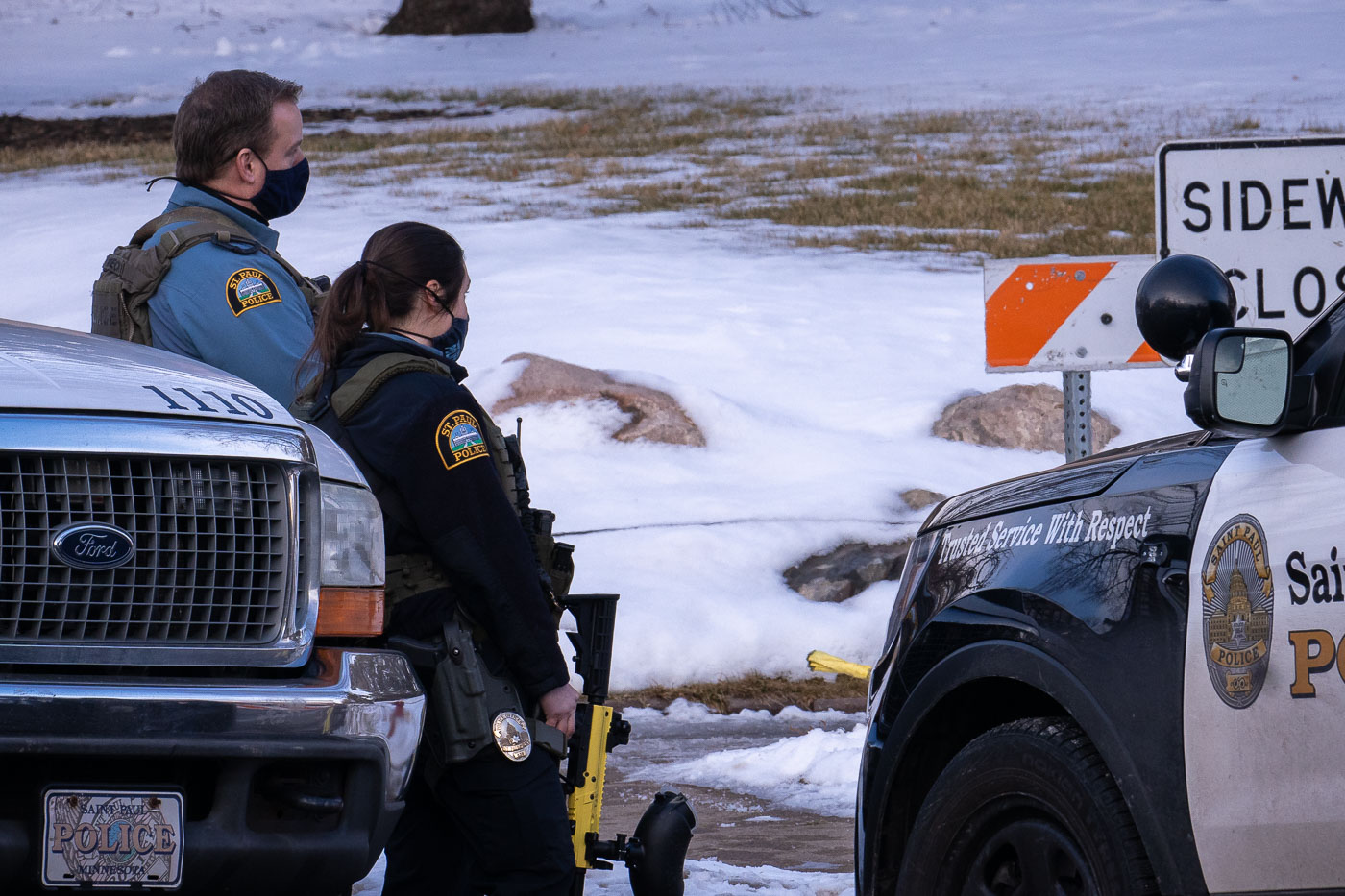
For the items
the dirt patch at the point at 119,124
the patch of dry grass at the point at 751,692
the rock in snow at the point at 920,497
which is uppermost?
the dirt patch at the point at 119,124

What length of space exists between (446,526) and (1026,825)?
1.31m

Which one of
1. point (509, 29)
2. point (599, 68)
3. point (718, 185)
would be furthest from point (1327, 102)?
point (509, 29)

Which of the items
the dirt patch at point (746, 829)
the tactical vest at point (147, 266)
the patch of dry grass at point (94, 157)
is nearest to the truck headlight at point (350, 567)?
the tactical vest at point (147, 266)

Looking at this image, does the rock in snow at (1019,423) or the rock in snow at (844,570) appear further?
the rock in snow at (1019,423)

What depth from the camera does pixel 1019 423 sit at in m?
10.2

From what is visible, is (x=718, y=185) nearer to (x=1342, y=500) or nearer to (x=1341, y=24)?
(x=1342, y=500)

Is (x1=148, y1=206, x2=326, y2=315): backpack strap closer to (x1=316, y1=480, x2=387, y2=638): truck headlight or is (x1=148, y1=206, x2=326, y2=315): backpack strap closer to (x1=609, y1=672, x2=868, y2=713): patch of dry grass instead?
(x1=316, y1=480, x2=387, y2=638): truck headlight

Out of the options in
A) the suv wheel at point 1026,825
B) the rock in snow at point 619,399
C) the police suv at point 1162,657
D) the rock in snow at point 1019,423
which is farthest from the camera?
the rock in snow at point 619,399

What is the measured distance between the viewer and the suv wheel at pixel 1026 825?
119 inches

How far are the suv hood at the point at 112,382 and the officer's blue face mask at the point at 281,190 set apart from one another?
92 centimetres

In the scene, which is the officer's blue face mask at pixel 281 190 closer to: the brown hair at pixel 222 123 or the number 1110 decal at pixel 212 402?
the brown hair at pixel 222 123

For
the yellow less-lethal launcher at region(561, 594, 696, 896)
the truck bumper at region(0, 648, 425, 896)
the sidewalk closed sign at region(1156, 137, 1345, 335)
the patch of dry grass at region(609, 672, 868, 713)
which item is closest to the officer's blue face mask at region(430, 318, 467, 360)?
the yellow less-lethal launcher at region(561, 594, 696, 896)

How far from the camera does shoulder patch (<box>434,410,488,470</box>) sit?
11.6 feet

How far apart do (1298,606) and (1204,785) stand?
13.8 inches
